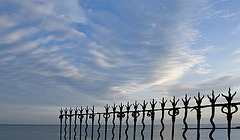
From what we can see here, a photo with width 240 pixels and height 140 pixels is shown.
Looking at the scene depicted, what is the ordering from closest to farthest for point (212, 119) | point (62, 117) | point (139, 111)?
1. point (212, 119)
2. point (139, 111)
3. point (62, 117)

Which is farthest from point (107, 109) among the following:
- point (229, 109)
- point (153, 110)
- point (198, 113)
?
point (229, 109)

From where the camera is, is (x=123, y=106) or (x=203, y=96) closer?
(x=203, y=96)

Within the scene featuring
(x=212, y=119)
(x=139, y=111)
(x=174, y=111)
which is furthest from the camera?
(x=139, y=111)

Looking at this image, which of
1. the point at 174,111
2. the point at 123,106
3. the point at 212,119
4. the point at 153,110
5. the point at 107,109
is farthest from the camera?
the point at 107,109

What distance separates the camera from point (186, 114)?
836 cm

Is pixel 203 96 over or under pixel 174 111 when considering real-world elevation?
over

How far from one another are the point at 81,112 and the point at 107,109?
238cm

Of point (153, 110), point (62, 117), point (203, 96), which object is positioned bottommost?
point (62, 117)

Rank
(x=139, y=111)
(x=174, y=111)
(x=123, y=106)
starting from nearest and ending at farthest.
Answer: (x=174, y=111)
(x=139, y=111)
(x=123, y=106)

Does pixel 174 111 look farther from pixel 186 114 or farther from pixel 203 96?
pixel 203 96

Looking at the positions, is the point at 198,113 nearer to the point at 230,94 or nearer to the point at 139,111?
the point at 230,94

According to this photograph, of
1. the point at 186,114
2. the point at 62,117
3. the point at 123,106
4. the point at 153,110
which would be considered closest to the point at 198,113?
the point at 186,114

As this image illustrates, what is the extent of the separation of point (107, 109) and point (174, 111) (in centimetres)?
427

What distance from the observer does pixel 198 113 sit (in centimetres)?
800
